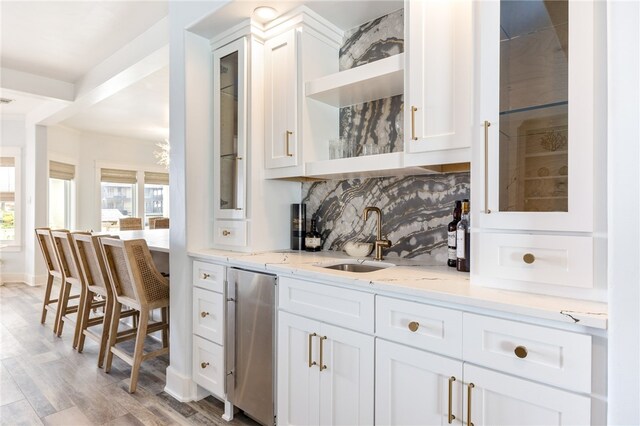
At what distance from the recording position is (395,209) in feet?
7.00

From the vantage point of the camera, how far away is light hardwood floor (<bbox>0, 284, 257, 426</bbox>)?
2.09 meters

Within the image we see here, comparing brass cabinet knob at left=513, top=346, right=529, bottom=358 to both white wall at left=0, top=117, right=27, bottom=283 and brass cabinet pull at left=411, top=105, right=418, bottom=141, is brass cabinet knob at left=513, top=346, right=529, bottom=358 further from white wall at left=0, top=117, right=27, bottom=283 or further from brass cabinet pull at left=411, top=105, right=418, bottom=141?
white wall at left=0, top=117, right=27, bottom=283

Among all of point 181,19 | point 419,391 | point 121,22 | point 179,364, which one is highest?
point 121,22

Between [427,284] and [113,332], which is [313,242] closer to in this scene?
[427,284]

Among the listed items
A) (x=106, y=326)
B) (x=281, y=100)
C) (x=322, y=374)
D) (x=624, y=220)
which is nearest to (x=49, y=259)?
(x=106, y=326)

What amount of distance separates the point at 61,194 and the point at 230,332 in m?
6.16

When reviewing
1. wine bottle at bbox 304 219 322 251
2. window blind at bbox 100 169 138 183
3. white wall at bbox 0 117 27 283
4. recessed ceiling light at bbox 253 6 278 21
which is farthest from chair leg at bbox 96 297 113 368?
window blind at bbox 100 169 138 183

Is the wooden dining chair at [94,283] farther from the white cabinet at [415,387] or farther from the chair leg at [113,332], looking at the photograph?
the white cabinet at [415,387]

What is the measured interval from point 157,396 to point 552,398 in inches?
88.7

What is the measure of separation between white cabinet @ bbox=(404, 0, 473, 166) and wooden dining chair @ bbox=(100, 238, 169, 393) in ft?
6.25

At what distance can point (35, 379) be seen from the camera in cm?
255

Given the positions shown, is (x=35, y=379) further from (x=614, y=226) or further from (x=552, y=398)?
(x=614, y=226)

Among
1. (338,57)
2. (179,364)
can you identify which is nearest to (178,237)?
(179,364)

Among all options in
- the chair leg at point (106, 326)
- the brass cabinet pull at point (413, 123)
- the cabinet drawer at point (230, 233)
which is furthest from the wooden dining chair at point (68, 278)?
the brass cabinet pull at point (413, 123)
